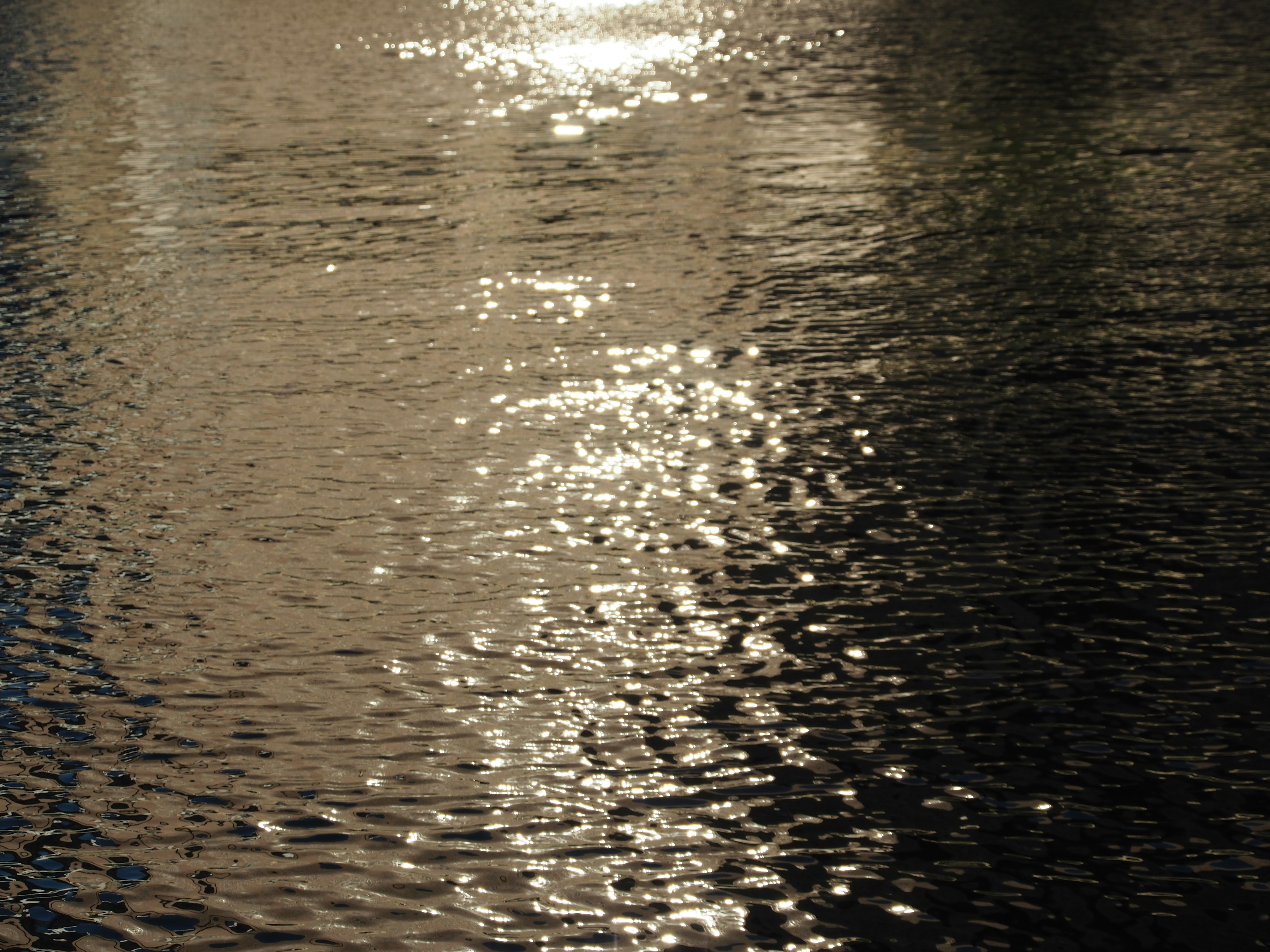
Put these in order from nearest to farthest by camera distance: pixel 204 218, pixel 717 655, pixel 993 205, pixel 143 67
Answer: pixel 717 655
pixel 993 205
pixel 204 218
pixel 143 67

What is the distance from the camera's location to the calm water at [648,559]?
387 cm

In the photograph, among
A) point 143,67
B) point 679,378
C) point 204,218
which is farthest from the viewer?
point 143,67

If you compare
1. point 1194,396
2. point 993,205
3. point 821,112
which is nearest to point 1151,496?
point 1194,396

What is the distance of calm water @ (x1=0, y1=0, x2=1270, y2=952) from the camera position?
387cm

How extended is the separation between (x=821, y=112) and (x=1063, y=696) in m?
13.4

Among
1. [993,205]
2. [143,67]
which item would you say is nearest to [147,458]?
[993,205]

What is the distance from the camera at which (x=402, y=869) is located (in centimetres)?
392

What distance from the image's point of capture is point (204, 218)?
12461 mm

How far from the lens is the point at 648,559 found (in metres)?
5.88

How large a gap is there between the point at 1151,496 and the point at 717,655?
2.51 m

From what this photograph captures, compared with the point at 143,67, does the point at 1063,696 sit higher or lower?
lower

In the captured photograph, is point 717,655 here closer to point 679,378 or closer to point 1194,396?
point 679,378

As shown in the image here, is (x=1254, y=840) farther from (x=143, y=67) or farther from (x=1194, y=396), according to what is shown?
(x=143, y=67)

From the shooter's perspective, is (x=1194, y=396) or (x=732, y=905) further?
(x=1194, y=396)
